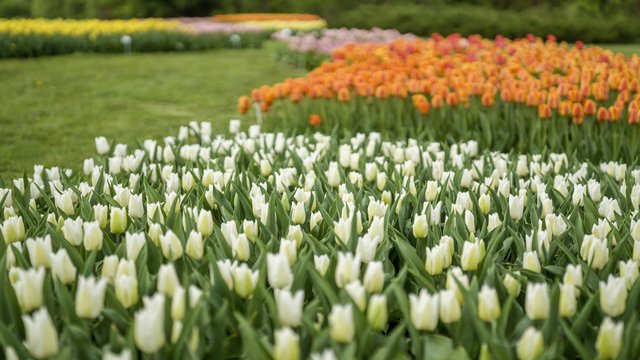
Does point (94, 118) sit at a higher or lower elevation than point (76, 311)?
lower

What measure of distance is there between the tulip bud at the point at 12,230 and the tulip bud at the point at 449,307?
1590 millimetres

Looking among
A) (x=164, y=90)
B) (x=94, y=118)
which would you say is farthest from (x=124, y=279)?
(x=164, y=90)


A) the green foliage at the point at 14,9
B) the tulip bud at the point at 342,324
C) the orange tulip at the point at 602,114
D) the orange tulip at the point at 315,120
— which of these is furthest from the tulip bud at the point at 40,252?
the green foliage at the point at 14,9

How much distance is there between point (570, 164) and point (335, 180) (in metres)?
1.90

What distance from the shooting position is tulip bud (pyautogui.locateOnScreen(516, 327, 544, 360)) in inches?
63.8

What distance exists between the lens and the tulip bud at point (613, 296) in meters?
1.81

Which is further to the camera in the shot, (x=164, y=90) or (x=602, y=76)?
(x=164, y=90)

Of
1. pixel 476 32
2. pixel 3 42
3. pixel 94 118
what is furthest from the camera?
pixel 476 32

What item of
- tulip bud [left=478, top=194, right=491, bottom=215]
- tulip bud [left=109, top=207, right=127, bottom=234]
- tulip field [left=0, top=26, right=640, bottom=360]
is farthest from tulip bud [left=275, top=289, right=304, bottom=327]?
tulip bud [left=478, top=194, right=491, bottom=215]

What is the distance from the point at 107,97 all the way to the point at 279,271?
8.36m

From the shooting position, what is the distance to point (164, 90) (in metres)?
10.2

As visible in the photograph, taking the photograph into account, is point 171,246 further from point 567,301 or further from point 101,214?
point 567,301

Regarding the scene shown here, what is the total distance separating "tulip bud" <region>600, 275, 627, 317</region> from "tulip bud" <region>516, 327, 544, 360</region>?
1.04 feet

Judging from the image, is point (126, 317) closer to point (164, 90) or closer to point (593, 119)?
point (593, 119)
